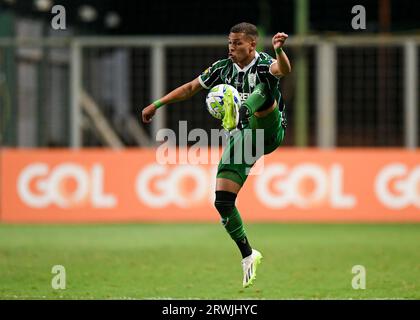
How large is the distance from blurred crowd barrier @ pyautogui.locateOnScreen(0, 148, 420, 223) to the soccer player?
8.80m

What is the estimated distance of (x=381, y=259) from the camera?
1403cm

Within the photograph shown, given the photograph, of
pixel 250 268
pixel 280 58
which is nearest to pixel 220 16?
pixel 250 268

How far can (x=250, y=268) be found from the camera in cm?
1062

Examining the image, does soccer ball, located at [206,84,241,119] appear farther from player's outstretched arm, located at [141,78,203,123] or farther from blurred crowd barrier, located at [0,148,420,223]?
blurred crowd barrier, located at [0,148,420,223]

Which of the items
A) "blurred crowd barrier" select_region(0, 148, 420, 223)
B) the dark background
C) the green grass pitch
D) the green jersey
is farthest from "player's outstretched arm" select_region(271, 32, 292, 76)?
the dark background

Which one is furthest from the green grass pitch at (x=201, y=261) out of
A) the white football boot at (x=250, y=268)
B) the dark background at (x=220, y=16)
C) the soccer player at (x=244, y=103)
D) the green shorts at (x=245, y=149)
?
the dark background at (x=220, y=16)

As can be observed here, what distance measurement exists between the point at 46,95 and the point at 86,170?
10.7 feet

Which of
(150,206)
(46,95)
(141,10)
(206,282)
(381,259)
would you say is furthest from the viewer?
(141,10)

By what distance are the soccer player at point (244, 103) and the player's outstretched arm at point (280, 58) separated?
0.02m

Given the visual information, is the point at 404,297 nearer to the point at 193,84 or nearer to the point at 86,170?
the point at 193,84

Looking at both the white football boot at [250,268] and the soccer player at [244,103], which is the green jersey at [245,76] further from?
the white football boot at [250,268]

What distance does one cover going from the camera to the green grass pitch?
35.6 feet
